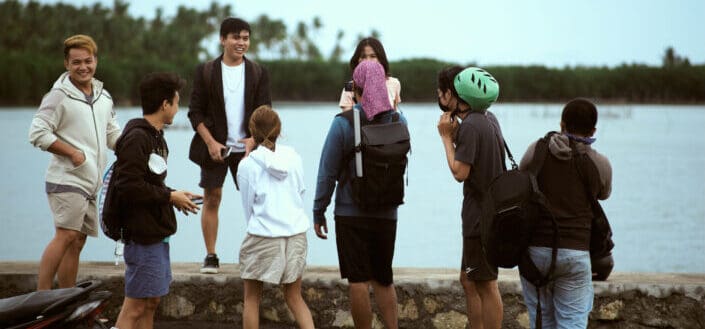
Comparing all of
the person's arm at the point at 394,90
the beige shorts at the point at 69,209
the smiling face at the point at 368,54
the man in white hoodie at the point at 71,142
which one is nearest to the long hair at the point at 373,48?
the smiling face at the point at 368,54

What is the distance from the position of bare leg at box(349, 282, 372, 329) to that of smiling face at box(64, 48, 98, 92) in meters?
2.04

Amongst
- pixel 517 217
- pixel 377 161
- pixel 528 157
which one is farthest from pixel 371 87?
pixel 517 217

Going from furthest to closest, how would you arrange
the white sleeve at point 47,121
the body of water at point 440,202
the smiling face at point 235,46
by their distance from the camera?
the body of water at point 440,202
the smiling face at point 235,46
the white sleeve at point 47,121

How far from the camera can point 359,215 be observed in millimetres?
5691

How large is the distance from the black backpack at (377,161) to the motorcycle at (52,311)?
157cm

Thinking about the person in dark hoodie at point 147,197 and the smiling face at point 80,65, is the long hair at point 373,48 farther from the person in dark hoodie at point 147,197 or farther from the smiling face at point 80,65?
the smiling face at point 80,65

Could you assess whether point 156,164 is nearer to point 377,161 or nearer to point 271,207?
point 271,207

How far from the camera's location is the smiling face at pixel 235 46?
23.1 feet

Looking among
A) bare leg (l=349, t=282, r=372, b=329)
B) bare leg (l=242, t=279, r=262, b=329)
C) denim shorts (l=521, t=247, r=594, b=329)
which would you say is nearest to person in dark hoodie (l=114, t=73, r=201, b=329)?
bare leg (l=242, t=279, r=262, b=329)

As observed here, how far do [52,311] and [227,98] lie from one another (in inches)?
109

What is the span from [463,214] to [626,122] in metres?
63.8

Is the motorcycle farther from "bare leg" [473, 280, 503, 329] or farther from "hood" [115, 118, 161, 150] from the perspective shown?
"bare leg" [473, 280, 503, 329]

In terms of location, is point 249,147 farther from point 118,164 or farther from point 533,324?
point 533,324

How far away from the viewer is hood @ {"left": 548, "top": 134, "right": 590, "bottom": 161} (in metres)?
4.84
